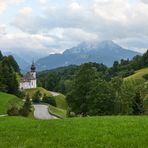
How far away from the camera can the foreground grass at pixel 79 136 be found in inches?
731

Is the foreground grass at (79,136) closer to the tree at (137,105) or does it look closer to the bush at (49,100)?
the tree at (137,105)

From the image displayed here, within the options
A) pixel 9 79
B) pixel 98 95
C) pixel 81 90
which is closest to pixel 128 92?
pixel 98 95

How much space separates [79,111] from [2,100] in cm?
2487

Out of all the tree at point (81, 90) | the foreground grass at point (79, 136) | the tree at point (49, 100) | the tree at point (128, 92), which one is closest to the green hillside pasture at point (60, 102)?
the tree at point (49, 100)

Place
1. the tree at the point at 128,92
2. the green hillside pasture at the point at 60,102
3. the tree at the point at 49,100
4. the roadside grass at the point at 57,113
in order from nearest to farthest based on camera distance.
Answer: the tree at the point at 128,92 < the roadside grass at the point at 57,113 < the tree at the point at 49,100 < the green hillside pasture at the point at 60,102

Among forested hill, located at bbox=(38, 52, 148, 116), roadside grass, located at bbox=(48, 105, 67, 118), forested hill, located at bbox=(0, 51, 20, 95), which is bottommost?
roadside grass, located at bbox=(48, 105, 67, 118)

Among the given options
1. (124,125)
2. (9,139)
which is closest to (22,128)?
(9,139)

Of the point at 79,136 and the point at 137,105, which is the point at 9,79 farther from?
the point at 79,136

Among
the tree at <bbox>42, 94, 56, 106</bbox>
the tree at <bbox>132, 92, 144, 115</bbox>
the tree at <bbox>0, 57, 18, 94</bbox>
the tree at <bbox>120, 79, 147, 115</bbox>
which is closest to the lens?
the tree at <bbox>132, 92, 144, 115</bbox>

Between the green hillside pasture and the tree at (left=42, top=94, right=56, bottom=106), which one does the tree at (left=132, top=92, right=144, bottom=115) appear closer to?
the tree at (left=42, top=94, right=56, bottom=106)

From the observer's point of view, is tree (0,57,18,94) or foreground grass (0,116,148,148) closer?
foreground grass (0,116,148,148)

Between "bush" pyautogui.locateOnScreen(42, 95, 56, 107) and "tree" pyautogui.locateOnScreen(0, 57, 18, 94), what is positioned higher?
"tree" pyautogui.locateOnScreen(0, 57, 18, 94)

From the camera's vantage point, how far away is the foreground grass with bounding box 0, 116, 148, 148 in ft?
60.9

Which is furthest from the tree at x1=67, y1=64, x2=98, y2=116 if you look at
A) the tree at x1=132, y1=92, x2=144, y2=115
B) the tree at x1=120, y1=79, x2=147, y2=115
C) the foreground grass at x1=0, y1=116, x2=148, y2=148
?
the foreground grass at x1=0, y1=116, x2=148, y2=148
